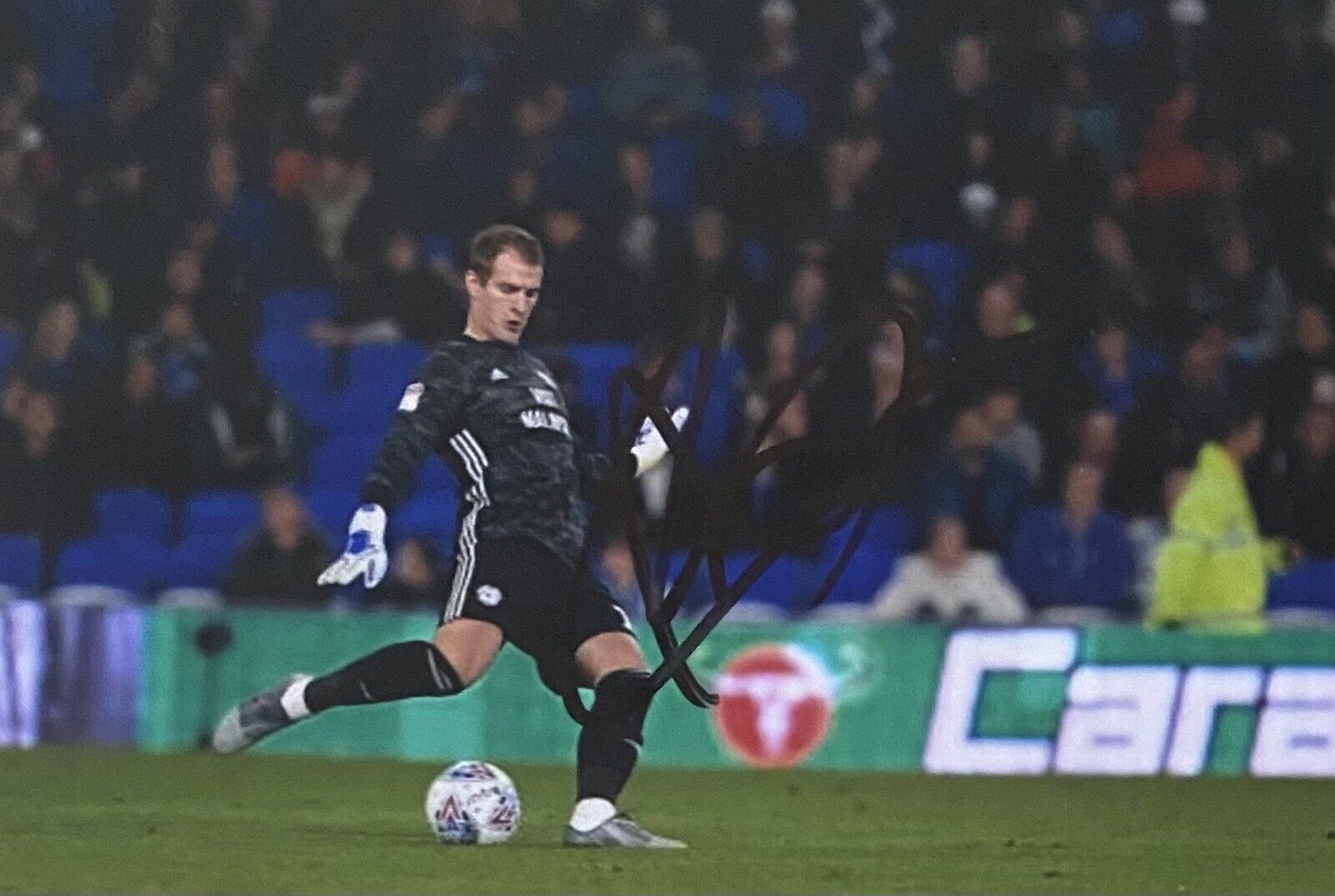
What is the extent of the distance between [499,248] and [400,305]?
29.2 feet

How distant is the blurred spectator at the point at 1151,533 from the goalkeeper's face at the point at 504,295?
6.92 m

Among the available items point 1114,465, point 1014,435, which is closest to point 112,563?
point 1014,435

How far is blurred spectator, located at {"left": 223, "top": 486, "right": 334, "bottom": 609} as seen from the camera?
15.8 m

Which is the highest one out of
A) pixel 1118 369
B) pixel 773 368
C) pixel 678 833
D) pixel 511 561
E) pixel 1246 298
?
pixel 1246 298

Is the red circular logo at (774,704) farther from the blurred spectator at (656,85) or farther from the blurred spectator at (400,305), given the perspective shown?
the blurred spectator at (656,85)

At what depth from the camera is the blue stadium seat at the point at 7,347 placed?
59.9 feet

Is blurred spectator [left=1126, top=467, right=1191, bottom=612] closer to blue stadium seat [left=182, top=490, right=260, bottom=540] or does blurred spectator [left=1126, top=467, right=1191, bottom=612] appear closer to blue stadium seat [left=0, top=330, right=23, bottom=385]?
blue stadium seat [left=182, top=490, right=260, bottom=540]

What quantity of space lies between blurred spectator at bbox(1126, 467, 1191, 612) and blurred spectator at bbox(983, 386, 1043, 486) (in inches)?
22.8

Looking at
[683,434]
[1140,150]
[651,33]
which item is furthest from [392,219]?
[683,434]

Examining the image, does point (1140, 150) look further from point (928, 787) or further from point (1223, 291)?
point (928, 787)

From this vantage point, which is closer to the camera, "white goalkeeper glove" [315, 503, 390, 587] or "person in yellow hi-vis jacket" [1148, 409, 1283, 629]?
"white goalkeeper glove" [315, 503, 390, 587]

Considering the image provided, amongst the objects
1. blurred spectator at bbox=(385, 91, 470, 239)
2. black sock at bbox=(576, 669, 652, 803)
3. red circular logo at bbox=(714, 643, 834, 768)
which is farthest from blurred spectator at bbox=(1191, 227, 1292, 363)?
black sock at bbox=(576, 669, 652, 803)

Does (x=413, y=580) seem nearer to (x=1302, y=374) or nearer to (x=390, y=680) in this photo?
(x=1302, y=374)

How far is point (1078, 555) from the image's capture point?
50.6 feet
